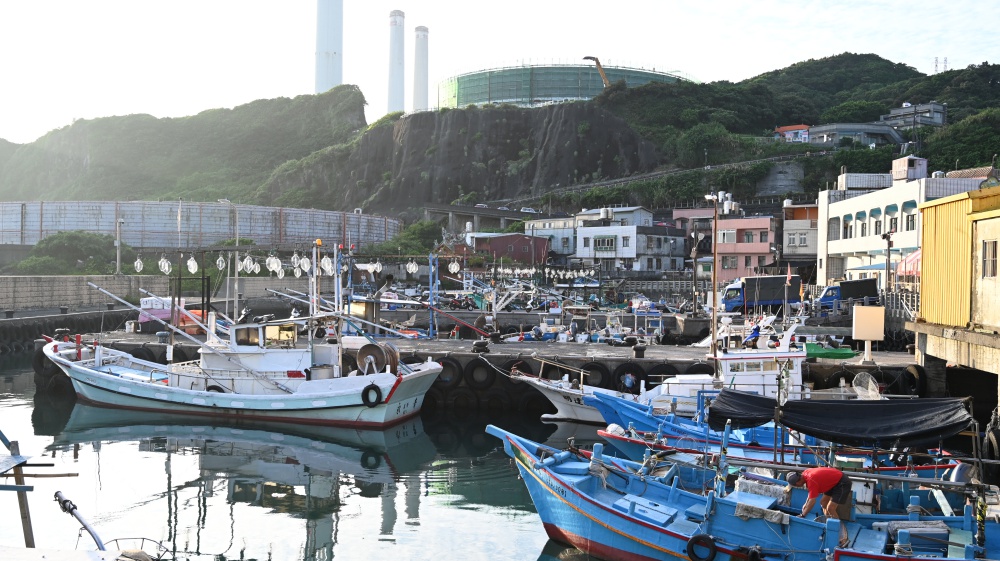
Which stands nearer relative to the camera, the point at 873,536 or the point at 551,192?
the point at 873,536

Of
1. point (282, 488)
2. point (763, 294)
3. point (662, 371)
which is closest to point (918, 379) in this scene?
point (662, 371)

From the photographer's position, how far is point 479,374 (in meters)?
25.0

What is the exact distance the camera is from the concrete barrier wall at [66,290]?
4056 centimetres

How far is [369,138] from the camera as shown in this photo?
363 feet

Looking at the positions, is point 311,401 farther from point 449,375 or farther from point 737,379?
point 737,379

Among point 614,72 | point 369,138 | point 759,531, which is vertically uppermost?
point 614,72

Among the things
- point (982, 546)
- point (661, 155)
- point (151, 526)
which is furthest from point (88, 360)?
point (661, 155)

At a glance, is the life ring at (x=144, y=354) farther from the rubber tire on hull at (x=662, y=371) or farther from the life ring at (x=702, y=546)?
the life ring at (x=702, y=546)

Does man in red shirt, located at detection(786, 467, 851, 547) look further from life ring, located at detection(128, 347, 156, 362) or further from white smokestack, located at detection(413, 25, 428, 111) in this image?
white smokestack, located at detection(413, 25, 428, 111)

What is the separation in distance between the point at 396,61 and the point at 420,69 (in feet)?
16.2

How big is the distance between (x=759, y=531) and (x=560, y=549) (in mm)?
3670

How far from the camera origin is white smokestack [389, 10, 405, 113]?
510 feet

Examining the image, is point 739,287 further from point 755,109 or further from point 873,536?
point 755,109

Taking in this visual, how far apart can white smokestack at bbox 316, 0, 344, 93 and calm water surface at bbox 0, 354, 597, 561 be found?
148m
